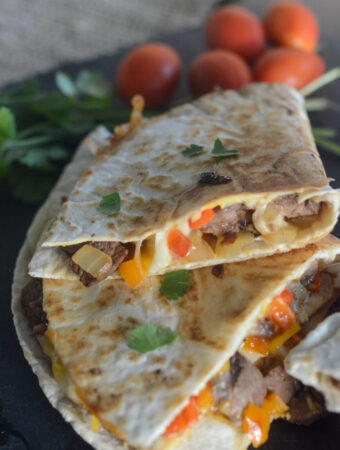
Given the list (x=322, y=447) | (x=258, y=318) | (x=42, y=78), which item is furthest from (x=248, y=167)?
(x=42, y=78)

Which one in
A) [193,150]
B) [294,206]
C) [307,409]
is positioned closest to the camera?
[307,409]

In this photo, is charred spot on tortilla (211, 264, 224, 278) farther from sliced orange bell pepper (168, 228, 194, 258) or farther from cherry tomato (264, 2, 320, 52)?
cherry tomato (264, 2, 320, 52)

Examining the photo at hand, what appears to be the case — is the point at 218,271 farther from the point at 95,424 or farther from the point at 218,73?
the point at 218,73

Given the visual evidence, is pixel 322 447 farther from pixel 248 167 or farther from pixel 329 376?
pixel 248 167

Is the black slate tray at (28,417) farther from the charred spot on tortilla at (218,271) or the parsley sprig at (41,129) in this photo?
the charred spot on tortilla at (218,271)

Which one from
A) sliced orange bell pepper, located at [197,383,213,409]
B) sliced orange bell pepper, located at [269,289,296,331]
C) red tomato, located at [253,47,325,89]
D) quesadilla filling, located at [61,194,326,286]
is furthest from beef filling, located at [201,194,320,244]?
red tomato, located at [253,47,325,89]

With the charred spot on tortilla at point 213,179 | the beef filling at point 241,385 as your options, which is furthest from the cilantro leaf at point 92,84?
the beef filling at point 241,385

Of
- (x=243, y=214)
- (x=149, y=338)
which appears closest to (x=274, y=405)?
(x=149, y=338)
